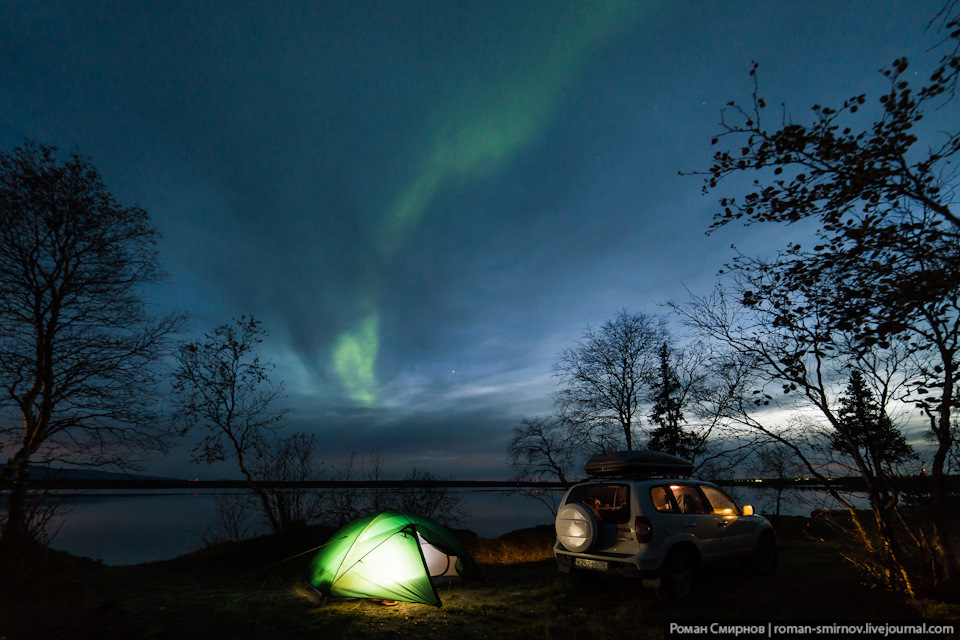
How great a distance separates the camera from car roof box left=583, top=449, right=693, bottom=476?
23.1ft

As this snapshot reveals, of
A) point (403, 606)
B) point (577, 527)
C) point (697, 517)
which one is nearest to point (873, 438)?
point (697, 517)

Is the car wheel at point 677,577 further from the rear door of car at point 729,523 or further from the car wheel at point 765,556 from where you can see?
the car wheel at point 765,556

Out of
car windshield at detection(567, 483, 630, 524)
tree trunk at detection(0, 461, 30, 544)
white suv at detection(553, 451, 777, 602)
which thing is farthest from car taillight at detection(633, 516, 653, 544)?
tree trunk at detection(0, 461, 30, 544)

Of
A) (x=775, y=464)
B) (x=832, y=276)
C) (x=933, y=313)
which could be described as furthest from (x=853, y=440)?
(x=775, y=464)

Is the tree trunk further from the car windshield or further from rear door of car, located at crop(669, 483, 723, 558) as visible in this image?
rear door of car, located at crop(669, 483, 723, 558)

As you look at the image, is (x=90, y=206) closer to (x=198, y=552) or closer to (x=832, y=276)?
(x=198, y=552)

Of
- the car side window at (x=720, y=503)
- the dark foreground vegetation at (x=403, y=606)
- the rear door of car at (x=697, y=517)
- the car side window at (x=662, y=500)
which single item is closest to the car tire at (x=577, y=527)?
the dark foreground vegetation at (x=403, y=606)

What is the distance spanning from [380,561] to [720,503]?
6070 mm

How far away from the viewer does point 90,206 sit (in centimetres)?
880

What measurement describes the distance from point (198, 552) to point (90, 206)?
8732 millimetres

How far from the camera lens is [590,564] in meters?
6.44

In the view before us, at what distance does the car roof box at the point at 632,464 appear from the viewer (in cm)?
704

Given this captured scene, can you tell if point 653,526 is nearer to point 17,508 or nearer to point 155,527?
point 17,508

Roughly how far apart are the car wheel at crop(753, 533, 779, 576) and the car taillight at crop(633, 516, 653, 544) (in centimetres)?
331
